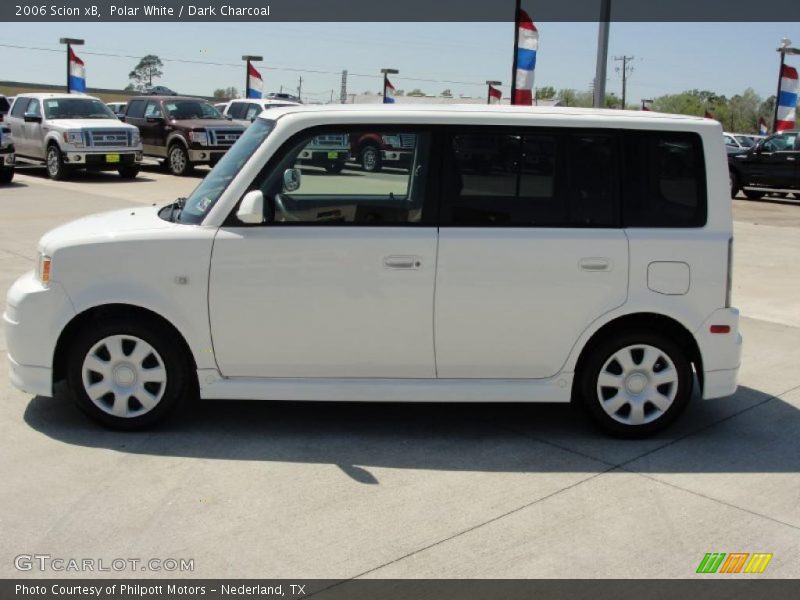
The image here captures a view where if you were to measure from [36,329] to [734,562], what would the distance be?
3814mm

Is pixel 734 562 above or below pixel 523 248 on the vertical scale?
below

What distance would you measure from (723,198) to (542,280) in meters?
1.17

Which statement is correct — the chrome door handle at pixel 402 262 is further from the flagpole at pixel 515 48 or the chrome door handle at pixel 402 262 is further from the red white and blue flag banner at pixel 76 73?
the red white and blue flag banner at pixel 76 73

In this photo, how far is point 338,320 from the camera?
→ 523cm

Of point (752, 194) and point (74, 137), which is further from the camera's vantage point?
point (752, 194)

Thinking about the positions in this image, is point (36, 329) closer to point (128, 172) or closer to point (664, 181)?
point (664, 181)

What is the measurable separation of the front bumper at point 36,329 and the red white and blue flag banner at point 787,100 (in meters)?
32.7

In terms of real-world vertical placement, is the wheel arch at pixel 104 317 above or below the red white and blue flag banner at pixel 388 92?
below

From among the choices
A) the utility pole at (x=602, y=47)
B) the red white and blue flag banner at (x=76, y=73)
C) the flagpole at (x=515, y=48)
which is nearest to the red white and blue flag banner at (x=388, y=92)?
the red white and blue flag banner at (x=76, y=73)

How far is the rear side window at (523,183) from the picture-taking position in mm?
5297

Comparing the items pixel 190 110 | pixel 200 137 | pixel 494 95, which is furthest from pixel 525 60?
pixel 494 95

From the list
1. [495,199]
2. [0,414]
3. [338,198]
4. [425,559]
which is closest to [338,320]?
[338,198]

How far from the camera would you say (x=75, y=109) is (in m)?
22.2
